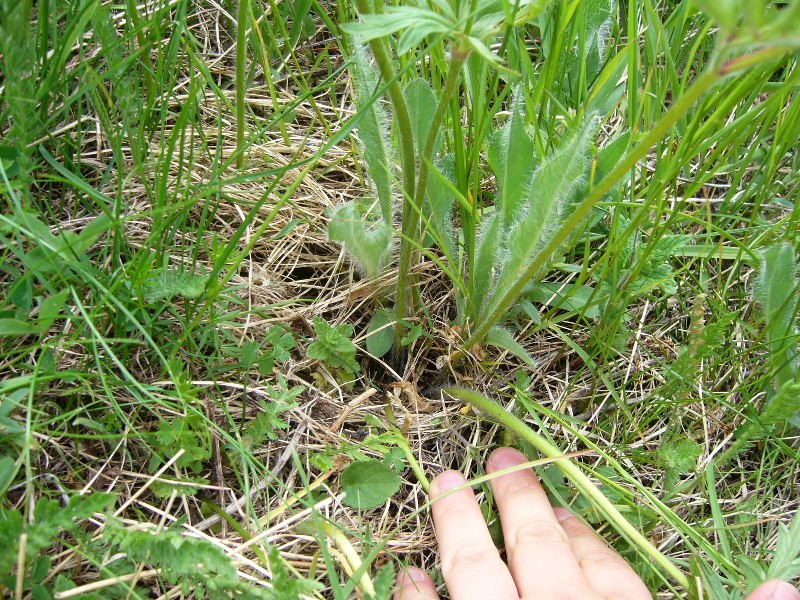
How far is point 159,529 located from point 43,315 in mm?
444

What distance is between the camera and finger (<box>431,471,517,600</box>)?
4.50 feet

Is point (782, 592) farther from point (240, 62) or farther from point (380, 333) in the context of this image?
point (240, 62)

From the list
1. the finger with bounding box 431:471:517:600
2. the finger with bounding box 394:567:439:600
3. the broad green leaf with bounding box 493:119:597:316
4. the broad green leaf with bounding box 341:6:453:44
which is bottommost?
the finger with bounding box 394:567:439:600

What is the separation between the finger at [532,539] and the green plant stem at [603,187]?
0.31 m

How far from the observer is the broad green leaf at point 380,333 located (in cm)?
164

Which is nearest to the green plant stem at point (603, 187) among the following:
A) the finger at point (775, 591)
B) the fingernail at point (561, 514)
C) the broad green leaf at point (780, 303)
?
the fingernail at point (561, 514)

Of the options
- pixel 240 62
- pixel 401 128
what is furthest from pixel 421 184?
pixel 240 62

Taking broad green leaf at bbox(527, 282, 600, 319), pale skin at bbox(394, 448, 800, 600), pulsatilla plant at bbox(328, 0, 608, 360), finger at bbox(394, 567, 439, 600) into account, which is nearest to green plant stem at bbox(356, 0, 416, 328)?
pulsatilla plant at bbox(328, 0, 608, 360)

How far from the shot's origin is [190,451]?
132cm

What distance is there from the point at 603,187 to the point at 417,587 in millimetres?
846

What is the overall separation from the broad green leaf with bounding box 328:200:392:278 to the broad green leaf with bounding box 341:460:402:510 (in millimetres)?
474

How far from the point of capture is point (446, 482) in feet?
4.84

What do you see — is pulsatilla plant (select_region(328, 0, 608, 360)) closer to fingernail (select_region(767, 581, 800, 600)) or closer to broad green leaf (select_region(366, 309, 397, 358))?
broad green leaf (select_region(366, 309, 397, 358))

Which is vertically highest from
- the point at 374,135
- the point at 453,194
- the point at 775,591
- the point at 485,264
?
the point at 374,135
